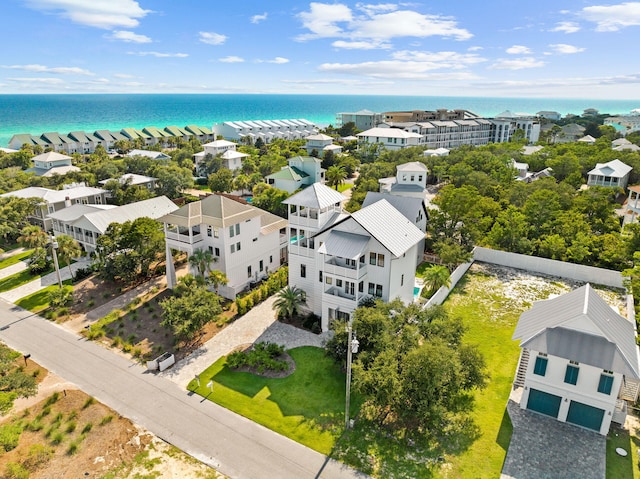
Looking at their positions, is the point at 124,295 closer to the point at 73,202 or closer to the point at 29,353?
the point at 29,353

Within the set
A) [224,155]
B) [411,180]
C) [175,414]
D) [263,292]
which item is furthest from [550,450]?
[224,155]

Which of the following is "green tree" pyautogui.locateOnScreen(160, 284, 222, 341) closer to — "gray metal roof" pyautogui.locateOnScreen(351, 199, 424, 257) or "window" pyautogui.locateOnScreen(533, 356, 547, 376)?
"gray metal roof" pyautogui.locateOnScreen(351, 199, 424, 257)

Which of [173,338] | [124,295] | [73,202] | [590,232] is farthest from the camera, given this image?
[73,202]

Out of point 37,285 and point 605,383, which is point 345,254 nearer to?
point 605,383

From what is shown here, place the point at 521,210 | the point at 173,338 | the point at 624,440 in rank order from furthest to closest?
the point at 521,210
the point at 173,338
the point at 624,440

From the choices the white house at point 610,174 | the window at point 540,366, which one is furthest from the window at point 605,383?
the white house at point 610,174

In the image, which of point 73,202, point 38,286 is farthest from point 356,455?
point 73,202

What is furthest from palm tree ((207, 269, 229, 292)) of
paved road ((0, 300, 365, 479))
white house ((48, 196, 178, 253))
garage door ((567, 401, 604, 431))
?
garage door ((567, 401, 604, 431))
